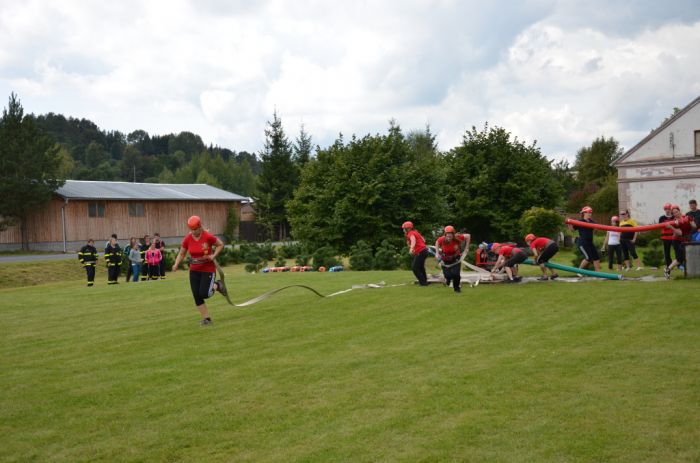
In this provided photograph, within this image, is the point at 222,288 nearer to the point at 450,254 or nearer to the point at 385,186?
the point at 450,254

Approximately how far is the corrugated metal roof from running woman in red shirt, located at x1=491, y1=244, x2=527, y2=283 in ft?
140

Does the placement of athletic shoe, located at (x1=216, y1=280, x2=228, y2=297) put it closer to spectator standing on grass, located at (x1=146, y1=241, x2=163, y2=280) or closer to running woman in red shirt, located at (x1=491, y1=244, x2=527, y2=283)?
running woman in red shirt, located at (x1=491, y1=244, x2=527, y2=283)

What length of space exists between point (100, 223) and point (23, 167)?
23.9 feet

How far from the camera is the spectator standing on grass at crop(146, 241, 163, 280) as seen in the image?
97.0 ft

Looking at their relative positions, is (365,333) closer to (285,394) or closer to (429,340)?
(429,340)

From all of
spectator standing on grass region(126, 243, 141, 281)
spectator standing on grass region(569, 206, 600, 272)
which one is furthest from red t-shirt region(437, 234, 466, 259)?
spectator standing on grass region(126, 243, 141, 281)

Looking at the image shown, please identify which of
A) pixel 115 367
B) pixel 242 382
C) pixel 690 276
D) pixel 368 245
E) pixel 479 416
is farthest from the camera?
pixel 368 245

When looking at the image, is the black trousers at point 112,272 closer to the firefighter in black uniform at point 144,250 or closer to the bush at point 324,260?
the firefighter in black uniform at point 144,250

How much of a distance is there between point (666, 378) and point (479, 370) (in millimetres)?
2144

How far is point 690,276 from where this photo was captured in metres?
17.4

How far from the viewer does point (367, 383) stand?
8.11 meters

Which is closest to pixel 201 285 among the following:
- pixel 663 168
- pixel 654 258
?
pixel 654 258

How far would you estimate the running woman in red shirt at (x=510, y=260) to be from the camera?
18125mm

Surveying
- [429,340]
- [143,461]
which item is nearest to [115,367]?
[143,461]
